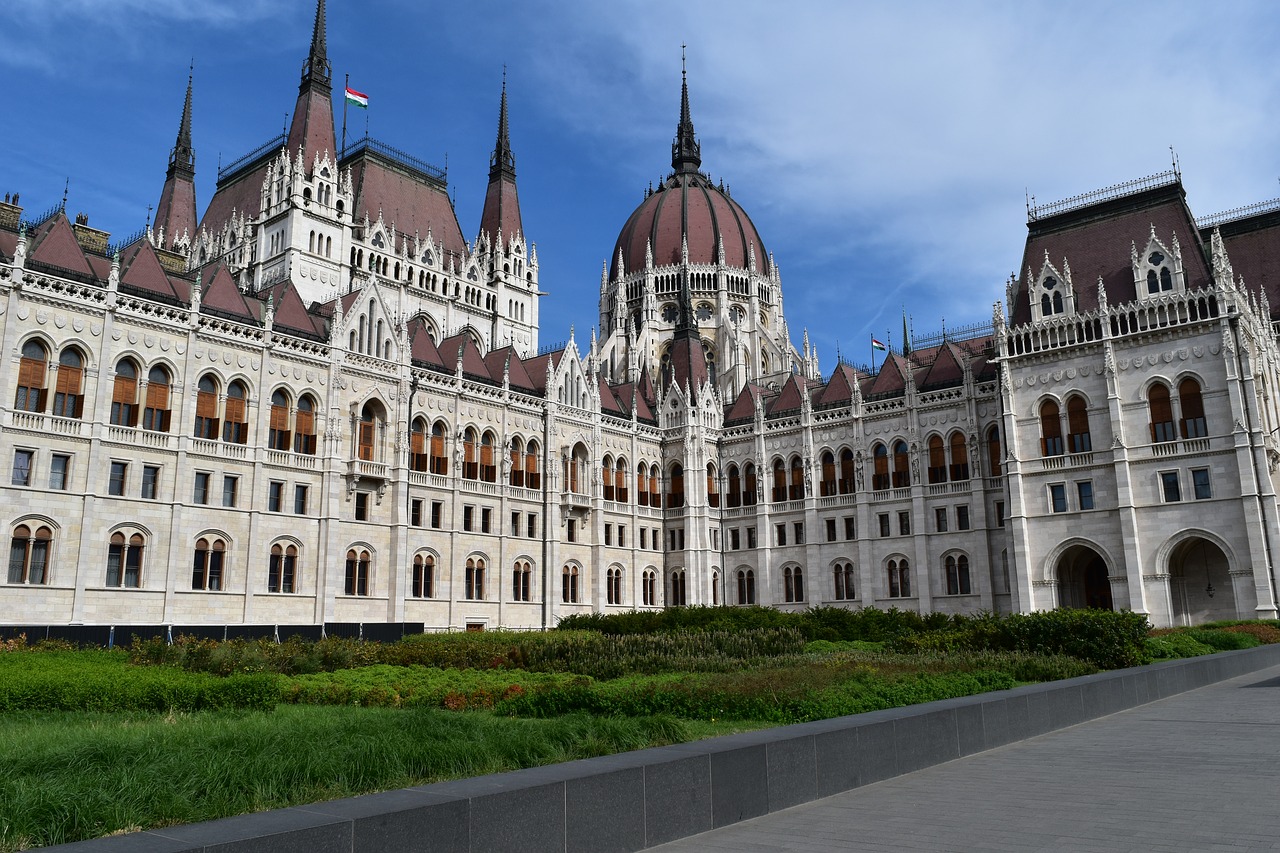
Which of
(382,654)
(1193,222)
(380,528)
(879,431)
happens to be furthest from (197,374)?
Result: (1193,222)

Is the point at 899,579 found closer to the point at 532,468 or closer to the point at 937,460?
the point at 937,460

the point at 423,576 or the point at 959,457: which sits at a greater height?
the point at 959,457

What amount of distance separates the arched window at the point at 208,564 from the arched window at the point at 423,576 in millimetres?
9806

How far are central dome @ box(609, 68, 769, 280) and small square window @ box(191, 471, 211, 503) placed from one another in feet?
178

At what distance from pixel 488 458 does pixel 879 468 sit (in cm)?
2316

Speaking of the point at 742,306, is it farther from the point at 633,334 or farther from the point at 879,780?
the point at 879,780

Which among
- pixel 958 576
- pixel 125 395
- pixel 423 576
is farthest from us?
pixel 958 576

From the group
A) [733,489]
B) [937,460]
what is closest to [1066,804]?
[937,460]

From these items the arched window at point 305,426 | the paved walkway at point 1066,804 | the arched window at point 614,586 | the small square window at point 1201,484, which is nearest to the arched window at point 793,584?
the arched window at point 614,586

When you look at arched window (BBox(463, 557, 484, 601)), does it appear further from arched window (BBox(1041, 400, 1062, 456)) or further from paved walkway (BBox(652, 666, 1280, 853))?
paved walkway (BBox(652, 666, 1280, 853))

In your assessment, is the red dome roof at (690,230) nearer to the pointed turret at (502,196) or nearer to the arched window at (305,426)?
the pointed turret at (502,196)

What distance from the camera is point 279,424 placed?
45125 mm

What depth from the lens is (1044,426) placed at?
2010 inches

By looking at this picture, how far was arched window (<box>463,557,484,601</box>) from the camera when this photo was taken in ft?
170
